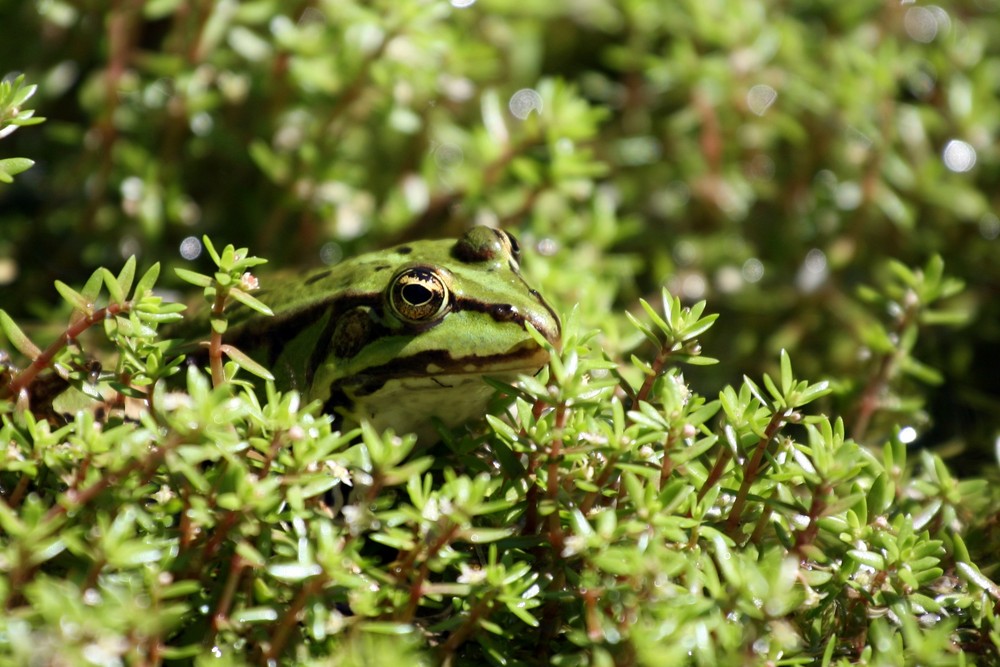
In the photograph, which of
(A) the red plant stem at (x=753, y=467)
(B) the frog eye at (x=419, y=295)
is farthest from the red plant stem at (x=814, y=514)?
(B) the frog eye at (x=419, y=295)

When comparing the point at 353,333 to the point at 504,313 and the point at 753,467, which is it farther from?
the point at 753,467

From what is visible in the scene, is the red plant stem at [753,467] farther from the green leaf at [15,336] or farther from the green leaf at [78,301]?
the green leaf at [15,336]

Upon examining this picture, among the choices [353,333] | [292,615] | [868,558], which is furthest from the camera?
[353,333]

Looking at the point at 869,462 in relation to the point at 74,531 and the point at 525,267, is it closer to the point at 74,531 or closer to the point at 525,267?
the point at 525,267

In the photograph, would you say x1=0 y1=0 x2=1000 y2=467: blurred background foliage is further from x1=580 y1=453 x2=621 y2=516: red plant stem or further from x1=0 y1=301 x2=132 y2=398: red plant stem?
x1=0 y1=301 x2=132 y2=398: red plant stem

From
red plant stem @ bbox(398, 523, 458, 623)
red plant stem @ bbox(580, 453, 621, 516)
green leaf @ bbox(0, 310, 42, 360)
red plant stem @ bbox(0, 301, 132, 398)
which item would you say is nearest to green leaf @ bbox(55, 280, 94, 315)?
red plant stem @ bbox(0, 301, 132, 398)

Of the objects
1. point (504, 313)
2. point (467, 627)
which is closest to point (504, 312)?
point (504, 313)

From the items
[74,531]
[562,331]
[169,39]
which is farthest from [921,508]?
[169,39]
